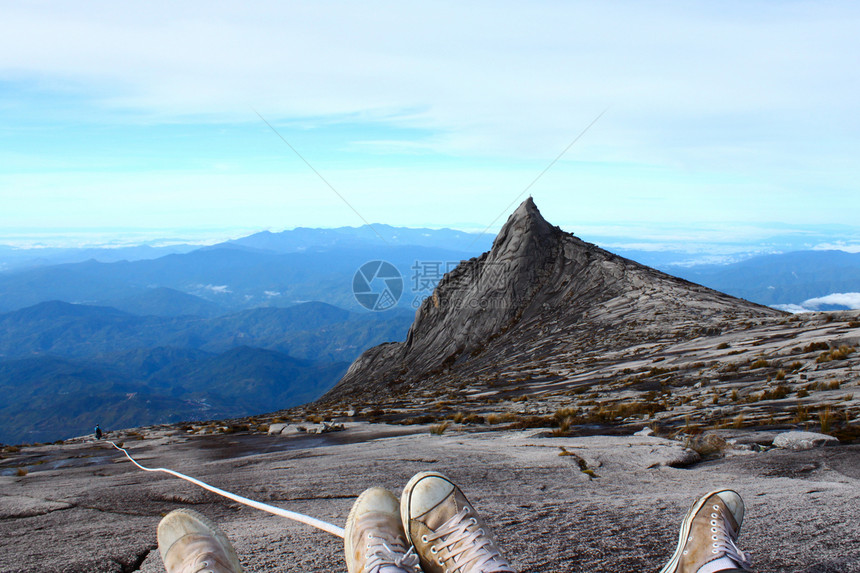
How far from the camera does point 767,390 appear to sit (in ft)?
53.3

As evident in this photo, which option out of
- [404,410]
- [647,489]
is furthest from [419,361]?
[647,489]

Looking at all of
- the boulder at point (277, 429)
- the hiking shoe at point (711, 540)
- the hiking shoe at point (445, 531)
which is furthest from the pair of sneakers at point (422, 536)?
the boulder at point (277, 429)

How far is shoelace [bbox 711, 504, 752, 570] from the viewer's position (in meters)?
4.21

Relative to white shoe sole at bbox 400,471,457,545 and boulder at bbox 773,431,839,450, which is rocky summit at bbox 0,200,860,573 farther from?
white shoe sole at bbox 400,471,457,545

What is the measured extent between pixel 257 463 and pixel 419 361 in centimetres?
4319

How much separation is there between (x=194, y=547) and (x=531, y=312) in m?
48.4

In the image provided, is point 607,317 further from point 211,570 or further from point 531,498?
point 211,570

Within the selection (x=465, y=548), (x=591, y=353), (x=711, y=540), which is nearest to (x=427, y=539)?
(x=465, y=548)

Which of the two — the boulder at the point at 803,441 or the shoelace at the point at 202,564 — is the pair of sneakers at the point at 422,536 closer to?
the shoelace at the point at 202,564

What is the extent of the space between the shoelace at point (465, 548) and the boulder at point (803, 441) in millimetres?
8448

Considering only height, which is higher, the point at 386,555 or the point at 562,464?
the point at 386,555

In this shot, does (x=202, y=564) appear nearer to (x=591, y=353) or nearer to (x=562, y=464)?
(x=562, y=464)

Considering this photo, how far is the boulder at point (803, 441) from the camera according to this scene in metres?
9.73

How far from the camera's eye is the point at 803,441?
385 inches
